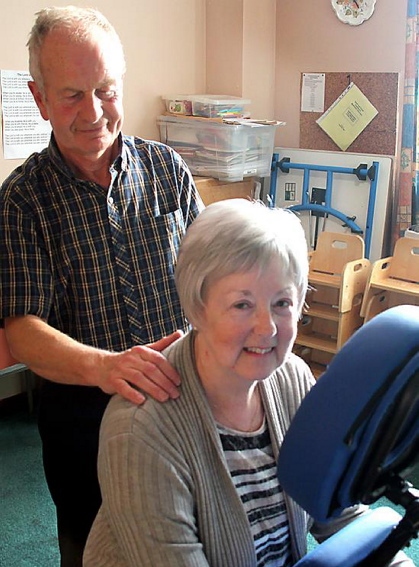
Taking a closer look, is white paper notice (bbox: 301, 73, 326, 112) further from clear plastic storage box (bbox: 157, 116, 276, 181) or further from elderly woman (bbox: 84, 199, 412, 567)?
elderly woman (bbox: 84, 199, 412, 567)

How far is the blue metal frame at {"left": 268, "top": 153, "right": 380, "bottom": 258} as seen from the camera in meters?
3.31

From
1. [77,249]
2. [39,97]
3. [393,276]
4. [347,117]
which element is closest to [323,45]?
[347,117]

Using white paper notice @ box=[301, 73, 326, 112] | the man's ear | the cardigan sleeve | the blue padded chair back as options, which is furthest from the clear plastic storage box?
the blue padded chair back

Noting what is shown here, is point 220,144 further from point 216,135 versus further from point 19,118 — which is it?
point 19,118

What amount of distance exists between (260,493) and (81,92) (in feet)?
2.93

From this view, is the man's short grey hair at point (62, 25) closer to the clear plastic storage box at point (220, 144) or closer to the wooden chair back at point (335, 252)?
the clear plastic storage box at point (220, 144)

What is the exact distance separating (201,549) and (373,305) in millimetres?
2197

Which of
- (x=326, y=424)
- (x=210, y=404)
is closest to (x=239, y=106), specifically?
(x=210, y=404)

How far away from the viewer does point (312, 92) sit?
3.60 metres

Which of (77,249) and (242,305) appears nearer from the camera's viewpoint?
(242,305)

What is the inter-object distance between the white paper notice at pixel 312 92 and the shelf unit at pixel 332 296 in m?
0.73

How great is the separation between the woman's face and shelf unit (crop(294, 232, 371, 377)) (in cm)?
197

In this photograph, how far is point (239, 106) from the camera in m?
3.48

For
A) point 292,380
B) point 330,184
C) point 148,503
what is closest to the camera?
point 148,503
